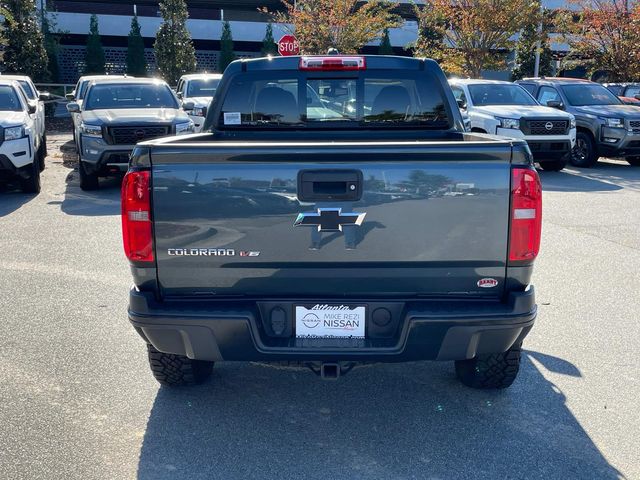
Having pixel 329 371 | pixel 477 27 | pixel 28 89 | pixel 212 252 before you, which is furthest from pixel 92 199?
pixel 477 27

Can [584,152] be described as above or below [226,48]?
below

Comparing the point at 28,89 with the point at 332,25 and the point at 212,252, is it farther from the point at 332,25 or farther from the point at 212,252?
the point at 332,25

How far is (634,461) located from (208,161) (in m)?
2.57

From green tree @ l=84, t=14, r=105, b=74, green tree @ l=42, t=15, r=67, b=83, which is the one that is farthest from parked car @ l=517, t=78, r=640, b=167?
green tree @ l=84, t=14, r=105, b=74

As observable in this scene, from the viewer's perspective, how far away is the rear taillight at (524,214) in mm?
3477

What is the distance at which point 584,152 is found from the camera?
15977 mm

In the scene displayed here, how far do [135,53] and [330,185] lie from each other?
3842 cm

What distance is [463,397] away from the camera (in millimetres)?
4391

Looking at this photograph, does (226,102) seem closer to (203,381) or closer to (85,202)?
(203,381)

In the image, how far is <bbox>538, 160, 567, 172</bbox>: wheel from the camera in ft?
49.6

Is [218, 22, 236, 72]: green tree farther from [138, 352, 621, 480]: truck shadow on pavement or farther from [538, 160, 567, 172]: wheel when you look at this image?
[138, 352, 621, 480]: truck shadow on pavement

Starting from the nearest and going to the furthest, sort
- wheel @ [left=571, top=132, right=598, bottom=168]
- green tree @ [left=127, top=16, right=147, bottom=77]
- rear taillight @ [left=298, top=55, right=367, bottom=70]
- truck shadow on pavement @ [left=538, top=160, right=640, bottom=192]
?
rear taillight @ [left=298, top=55, right=367, bottom=70], truck shadow on pavement @ [left=538, top=160, right=640, bottom=192], wheel @ [left=571, top=132, right=598, bottom=168], green tree @ [left=127, top=16, right=147, bottom=77]

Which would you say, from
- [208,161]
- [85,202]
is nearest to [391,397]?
[208,161]

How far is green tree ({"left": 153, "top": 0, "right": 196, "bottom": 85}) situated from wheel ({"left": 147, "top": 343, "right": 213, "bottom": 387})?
2918 cm
